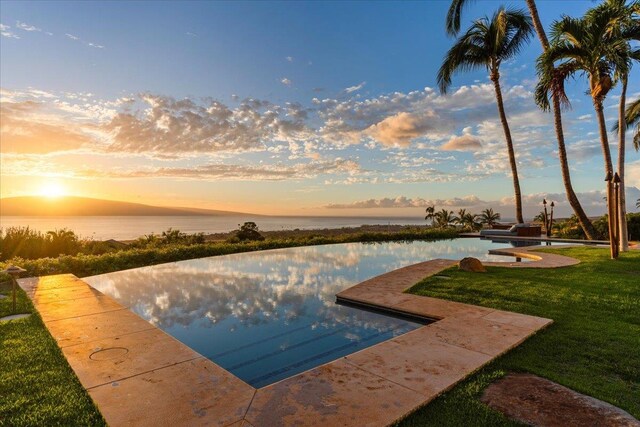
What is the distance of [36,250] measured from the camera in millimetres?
12422

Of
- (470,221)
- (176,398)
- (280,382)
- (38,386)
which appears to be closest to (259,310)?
(280,382)

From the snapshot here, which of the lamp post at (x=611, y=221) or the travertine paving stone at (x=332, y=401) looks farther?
the lamp post at (x=611, y=221)

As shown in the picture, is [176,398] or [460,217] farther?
[460,217]

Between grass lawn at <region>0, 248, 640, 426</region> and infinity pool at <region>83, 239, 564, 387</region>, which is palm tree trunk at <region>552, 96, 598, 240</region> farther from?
grass lawn at <region>0, 248, 640, 426</region>

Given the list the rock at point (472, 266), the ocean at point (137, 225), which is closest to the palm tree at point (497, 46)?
the rock at point (472, 266)

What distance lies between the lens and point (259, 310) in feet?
19.4

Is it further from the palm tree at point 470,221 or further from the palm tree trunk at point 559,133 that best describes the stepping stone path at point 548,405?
the palm tree at point 470,221

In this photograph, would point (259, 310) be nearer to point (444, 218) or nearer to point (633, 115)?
point (444, 218)

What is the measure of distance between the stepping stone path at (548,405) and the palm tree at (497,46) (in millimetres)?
18071

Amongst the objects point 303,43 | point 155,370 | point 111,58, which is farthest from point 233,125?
point 155,370

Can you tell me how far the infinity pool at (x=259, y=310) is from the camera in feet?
13.6

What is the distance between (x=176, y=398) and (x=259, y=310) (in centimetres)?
304

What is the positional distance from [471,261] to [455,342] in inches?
205

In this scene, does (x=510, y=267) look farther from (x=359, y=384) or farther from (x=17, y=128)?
(x=17, y=128)
